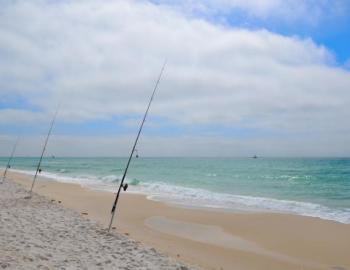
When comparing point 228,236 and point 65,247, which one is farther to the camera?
point 228,236

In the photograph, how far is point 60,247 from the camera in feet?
23.3

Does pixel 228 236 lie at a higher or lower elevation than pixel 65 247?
higher

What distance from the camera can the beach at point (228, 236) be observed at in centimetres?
851

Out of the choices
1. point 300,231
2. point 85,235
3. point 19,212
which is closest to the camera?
point 85,235

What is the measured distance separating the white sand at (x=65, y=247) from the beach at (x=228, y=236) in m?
0.09

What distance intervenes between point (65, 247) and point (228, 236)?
539 centimetres

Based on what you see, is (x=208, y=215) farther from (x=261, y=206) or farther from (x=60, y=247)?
(x=60, y=247)

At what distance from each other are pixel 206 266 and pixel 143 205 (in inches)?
372

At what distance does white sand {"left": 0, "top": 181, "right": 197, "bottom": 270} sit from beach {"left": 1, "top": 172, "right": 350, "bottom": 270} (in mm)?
85

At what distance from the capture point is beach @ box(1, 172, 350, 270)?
27.9 ft

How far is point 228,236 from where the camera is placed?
11.2 metres

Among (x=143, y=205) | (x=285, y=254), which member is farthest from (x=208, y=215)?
(x=285, y=254)

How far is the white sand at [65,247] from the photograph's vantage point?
6082 millimetres

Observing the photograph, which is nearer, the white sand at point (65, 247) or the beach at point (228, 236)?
the white sand at point (65, 247)
